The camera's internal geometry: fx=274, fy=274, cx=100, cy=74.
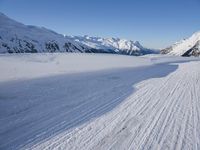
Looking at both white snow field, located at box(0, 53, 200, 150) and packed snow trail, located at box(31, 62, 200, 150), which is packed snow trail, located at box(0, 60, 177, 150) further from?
packed snow trail, located at box(31, 62, 200, 150)

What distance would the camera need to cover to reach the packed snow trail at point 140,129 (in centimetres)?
621

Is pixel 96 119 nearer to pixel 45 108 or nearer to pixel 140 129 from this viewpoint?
pixel 140 129

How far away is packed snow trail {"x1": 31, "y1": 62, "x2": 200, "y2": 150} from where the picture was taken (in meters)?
6.21

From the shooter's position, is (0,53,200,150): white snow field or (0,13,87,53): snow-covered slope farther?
(0,13,87,53): snow-covered slope

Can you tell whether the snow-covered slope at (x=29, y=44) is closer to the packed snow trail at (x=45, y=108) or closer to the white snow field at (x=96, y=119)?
the packed snow trail at (x=45, y=108)

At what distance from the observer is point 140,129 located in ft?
24.1

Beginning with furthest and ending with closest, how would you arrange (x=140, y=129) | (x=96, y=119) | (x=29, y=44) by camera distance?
(x=29, y=44) < (x=96, y=119) < (x=140, y=129)

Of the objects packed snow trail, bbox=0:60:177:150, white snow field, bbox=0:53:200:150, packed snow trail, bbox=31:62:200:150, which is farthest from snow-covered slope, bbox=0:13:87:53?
packed snow trail, bbox=31:62:200:150

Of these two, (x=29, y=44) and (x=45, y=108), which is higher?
(x=45, y=108)

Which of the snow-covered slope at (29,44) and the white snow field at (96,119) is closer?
the white snow field at (96,119)

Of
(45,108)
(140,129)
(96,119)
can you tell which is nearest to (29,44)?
(45,108)

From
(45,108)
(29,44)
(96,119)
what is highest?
(96,119)

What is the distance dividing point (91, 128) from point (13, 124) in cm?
213

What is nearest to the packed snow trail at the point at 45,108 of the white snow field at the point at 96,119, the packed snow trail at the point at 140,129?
the white snow field at the point at 96,119
